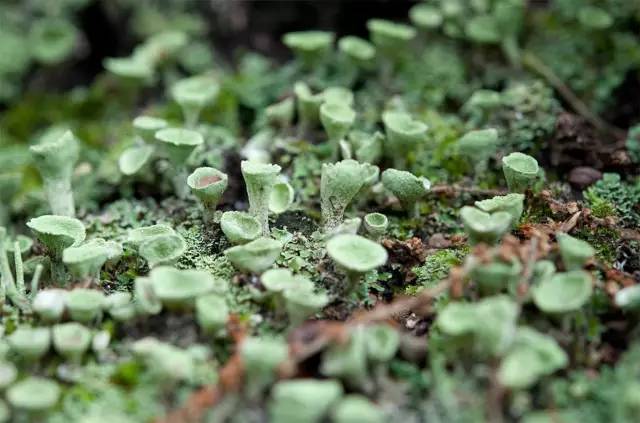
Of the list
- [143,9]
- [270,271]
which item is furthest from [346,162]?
[143,9]

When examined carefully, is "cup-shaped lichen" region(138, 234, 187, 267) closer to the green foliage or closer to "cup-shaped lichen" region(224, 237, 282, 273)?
"cup-shaped lichen" region(224, 237, 282, 273)

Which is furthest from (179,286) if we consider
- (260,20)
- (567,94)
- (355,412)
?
(260,20)

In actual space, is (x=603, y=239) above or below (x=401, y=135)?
below

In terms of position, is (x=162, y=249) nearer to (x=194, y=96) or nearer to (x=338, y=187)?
(x=338, y=187)

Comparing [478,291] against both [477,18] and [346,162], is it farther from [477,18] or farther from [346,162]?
Answer: [477,18]

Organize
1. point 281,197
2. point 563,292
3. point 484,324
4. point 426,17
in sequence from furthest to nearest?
point 426,17 → point 281,197 → point 563,292 → point 484,324

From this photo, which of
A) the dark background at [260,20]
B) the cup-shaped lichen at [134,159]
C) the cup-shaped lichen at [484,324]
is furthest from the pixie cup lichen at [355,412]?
the dark background at [260,20]
